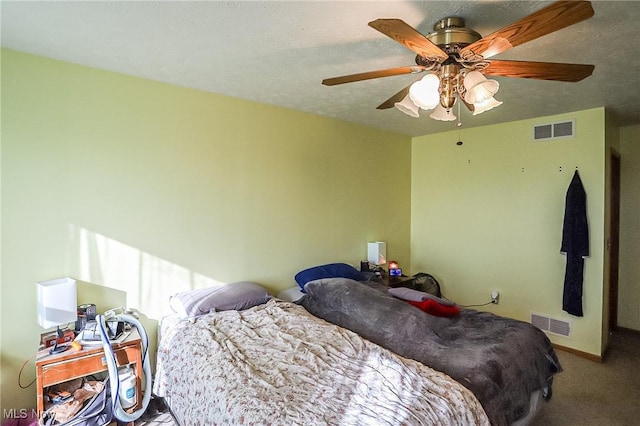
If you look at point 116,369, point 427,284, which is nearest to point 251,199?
point 116,369

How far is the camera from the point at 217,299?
8.61ft

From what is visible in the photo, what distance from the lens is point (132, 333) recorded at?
2275 millimetres

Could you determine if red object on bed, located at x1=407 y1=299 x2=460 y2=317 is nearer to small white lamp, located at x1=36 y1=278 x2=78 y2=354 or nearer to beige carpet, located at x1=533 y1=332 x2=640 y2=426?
beige carpet, located at x1=533 y1=332 x2=640 y2=426

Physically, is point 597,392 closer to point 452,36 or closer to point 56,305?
point 452,36

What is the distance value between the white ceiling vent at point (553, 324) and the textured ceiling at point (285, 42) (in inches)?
87.8

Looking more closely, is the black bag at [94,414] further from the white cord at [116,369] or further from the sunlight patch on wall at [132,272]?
the sunlight patch on wall at [132,272]

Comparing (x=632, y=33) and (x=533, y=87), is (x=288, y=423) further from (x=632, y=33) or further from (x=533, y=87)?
(x=533, y=87)

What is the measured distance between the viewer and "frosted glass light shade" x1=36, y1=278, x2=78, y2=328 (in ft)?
6.57

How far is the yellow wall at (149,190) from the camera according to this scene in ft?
7.00

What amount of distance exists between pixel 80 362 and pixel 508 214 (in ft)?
13.7

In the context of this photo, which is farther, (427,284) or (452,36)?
(427,284)

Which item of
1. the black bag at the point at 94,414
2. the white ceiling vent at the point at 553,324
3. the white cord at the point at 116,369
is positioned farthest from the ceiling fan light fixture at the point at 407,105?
the white ceiling vent at the point at 553,324

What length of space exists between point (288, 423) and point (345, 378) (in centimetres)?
43

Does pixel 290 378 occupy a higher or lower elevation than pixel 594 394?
higher
